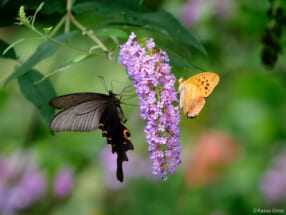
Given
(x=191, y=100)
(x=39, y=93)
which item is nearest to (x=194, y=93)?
(x=191, y=100)

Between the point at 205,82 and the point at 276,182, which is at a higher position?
the point at 205,82

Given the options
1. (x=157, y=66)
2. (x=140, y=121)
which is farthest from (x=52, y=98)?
(x=140, y=121)

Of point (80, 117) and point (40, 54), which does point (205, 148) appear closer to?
point (80, 117)

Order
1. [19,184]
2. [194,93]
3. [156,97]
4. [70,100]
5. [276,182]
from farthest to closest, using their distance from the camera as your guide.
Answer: [19,184] → [276,182] → [194,93] → [70,100] → [156,97]

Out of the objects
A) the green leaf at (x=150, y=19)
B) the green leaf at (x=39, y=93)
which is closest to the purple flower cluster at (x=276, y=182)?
the green leaf at (x=150, y=19)

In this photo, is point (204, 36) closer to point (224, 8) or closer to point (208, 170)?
point (224, 8)

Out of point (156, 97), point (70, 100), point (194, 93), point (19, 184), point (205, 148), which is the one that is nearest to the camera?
point (156, 97)

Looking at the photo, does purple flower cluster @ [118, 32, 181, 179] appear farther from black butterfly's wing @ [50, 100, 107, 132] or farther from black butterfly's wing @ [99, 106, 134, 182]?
black butterfly's wing @ [50, 100, 107, 132]

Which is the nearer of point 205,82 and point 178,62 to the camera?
point 178,62
